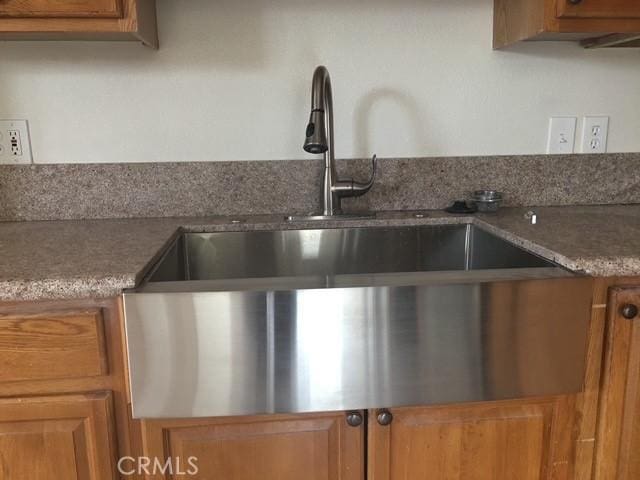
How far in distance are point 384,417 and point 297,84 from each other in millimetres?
839

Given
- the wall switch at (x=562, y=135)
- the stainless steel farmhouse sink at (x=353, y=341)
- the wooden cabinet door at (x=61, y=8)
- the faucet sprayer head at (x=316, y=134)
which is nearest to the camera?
the stainless steel farmhouse sink at (x=353, y=341)

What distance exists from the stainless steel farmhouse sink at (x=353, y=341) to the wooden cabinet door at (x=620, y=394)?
6cm

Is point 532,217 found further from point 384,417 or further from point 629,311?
point 384,417

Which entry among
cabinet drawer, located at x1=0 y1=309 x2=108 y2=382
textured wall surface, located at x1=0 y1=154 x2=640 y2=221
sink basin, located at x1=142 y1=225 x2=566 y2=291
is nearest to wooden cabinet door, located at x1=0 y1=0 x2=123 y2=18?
textured wall surface, located at x1=0 y1=154 x2=640 y2=221

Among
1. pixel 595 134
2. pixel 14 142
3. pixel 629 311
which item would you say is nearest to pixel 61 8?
pixel 14 142

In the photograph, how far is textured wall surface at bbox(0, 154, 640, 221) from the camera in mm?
1243

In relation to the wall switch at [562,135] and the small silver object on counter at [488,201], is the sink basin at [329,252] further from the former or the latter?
the wall switch at [562,135]

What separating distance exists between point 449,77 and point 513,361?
31.6 inches

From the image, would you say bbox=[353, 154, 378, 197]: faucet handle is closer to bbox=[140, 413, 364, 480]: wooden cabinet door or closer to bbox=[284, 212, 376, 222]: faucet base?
bbox=[284, 212, 376, 222]: faucet base

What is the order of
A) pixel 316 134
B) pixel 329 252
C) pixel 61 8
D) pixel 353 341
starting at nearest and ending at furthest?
1. pixel 353 341
2. pixel 61 8
3. pixel 316 134
4. pixel 329 252

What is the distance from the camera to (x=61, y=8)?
953 mm

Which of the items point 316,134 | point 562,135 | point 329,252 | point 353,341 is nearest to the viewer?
point 353,341

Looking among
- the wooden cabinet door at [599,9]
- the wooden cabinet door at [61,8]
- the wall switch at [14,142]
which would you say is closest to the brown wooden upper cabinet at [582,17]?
the wooden cabinet door at [599,9]

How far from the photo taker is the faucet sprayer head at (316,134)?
1069mm
